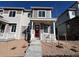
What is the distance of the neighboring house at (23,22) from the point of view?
19.7 meters

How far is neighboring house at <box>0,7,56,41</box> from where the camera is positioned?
19684 millimetres

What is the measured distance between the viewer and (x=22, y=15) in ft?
72.9

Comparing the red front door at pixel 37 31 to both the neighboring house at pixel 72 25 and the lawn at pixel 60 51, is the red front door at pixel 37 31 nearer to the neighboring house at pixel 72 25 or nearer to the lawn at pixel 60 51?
the neighboring house at pixel 72 25

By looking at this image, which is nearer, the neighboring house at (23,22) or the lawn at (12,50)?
the lawn at (12,50)

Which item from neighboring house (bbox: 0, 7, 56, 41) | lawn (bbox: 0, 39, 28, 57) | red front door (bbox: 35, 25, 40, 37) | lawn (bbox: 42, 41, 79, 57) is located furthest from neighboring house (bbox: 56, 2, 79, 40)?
lawn (bbox: 0, 39, 28, 57)

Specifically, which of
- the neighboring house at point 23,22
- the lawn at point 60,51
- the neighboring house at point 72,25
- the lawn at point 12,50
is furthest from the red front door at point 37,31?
the lawn at point 60,51

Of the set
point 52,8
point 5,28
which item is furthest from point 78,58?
point 5,28

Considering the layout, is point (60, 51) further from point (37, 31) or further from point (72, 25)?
point (72, 25)

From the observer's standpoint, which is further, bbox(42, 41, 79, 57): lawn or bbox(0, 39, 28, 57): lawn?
bbox(0, 39, 28, 57): lawn

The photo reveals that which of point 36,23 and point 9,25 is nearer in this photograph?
point 36,23

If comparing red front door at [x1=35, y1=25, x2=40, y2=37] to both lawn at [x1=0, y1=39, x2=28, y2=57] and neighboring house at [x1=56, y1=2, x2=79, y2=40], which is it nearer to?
lawn at [x1=0, y1=39, x2=28, y2=57]

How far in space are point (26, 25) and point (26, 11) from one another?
297 cm

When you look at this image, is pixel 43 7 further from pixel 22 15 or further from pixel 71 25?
pixel 71 25

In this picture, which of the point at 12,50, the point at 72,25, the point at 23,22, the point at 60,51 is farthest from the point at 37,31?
the point at 60,51
